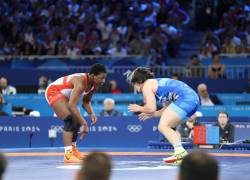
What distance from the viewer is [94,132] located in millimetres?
13641

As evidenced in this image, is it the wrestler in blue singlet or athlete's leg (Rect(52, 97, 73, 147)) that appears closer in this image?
the wrestler in blue singlet

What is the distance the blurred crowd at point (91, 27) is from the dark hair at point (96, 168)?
14.9 meters

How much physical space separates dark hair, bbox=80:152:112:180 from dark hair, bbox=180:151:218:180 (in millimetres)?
399

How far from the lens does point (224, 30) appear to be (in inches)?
750

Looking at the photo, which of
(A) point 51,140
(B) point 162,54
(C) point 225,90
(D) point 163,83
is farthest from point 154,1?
(D) point 163,83

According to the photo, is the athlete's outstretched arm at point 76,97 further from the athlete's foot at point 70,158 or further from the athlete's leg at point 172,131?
the athlete's leg at point 172,131

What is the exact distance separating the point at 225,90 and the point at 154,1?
5.79 meters

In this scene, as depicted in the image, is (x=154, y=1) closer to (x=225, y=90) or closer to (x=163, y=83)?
(x=225, y=90)

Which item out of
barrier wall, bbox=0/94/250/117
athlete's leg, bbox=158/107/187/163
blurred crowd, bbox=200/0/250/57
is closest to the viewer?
athlete's leg, bbox=158/107/187/163

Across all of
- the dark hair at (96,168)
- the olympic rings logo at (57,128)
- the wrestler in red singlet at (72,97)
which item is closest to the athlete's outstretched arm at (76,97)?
the wrestler in red singlet at (72,97)

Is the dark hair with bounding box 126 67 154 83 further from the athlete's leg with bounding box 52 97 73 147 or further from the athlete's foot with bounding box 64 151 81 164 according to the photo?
the athlete's foot with bounding box 64 151 81 164

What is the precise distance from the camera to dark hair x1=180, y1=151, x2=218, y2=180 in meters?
3.50

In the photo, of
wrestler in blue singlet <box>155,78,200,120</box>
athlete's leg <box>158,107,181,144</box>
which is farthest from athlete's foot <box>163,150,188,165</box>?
wrestler in blue singlet <box>155,78,200,120</box>

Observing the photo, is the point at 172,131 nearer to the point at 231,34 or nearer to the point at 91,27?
the point at 231,34
